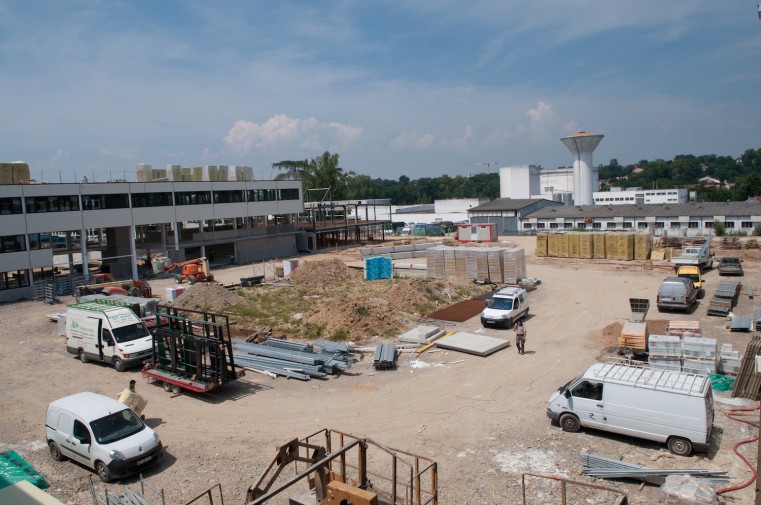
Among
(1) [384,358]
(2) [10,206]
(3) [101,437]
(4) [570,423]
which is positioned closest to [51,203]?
(2) [10,206]

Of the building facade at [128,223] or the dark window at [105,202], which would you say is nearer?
the building facade at [128,223]

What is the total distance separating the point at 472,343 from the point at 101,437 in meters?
13.6

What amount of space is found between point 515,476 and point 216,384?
30.2 feet

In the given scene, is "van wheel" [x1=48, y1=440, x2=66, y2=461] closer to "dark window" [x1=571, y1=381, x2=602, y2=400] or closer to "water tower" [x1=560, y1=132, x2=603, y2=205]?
"dark window" [x1=571, y1=381, x2=602, y2=400]

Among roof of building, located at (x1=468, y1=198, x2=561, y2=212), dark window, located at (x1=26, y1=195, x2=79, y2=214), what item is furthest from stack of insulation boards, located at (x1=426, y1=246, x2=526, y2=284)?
roof of building, located at (x1=468, y1=198, x2=561, y2=212)

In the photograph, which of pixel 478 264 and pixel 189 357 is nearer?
pixel 189 357

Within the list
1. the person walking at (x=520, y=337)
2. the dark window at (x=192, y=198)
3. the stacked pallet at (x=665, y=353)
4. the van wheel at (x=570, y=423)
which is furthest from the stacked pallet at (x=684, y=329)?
the dark window at (x=192, y=198)

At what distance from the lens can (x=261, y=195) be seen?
55000 millimetres

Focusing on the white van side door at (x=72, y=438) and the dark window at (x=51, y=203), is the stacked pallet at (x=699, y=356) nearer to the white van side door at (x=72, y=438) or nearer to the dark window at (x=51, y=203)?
the white van side door at (x=72, y=438)

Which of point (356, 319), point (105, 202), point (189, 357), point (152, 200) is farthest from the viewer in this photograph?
point (152, 200)

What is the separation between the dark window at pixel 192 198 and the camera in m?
46.9

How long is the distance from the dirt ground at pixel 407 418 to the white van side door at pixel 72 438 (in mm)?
411

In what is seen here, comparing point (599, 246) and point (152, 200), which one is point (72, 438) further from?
point (599, 246)

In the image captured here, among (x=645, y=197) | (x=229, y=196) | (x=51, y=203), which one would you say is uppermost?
(x=229, y=196)
